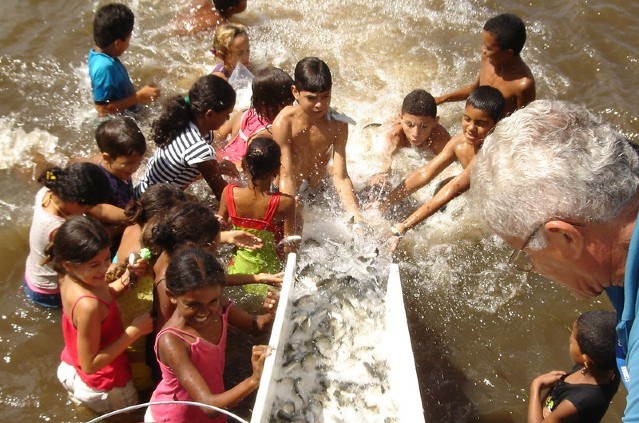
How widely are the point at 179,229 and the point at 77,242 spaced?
50cm

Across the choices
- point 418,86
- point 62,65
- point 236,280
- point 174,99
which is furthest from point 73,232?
point 418,86

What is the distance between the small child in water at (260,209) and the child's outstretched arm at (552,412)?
170 centimetres

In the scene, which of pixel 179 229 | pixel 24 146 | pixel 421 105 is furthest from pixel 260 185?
pixel 24 146

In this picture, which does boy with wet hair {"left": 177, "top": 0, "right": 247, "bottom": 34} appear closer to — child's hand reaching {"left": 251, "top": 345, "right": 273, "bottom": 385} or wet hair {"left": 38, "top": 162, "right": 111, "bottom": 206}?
wet hair {"left": 38, "top": 162, "right": 111, "bottom": 206}

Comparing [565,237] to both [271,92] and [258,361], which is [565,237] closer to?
[258,361]

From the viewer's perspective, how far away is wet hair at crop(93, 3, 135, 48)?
4.84 m

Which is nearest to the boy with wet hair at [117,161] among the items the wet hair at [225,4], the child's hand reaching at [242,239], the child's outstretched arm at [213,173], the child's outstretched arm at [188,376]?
the child's outstretched arm at [213,173]

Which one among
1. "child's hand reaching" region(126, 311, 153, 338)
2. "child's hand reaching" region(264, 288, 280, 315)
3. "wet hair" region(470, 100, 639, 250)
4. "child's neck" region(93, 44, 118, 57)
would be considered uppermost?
"wet hair" region(470, 100, 639, 250)

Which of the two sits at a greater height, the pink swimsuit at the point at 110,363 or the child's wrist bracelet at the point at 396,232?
the pink swimsuit at the point at 110,363

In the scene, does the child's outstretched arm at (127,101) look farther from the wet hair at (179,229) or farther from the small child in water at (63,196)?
the wet hair at (179,229)

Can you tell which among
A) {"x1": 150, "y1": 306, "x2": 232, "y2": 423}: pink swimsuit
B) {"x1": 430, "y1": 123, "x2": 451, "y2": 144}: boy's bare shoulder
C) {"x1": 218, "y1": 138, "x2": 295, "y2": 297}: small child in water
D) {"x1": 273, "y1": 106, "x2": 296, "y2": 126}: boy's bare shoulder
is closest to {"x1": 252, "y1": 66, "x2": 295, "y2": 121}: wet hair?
{"x1": 273, "y1": 106, "x2": 296, "y2": 126}: boy's bare shoulder

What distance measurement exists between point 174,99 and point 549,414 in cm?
301

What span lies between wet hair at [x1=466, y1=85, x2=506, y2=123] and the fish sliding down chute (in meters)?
1.63

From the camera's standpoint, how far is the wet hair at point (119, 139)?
3676mm
